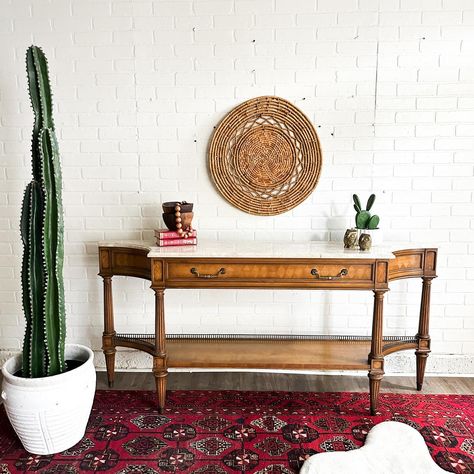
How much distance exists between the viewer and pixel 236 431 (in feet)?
9.04

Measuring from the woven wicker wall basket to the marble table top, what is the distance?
33 cm

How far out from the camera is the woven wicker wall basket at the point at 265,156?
330 centimetres

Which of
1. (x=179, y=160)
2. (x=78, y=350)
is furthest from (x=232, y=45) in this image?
(x=78, y=350)

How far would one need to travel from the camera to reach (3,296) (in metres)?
3.55

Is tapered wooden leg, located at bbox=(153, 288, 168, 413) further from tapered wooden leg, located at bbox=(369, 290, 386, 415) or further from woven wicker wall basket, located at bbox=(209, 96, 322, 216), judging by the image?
tapered wooden leg, located at bbox=(369, 290, 386, 415)

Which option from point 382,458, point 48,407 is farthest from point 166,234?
point 382,458

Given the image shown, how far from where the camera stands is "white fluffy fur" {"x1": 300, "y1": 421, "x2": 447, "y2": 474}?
7.83 feet

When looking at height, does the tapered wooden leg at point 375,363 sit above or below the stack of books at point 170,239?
below

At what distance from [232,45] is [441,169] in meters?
1.57

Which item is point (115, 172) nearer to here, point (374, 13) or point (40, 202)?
point (40, 202)

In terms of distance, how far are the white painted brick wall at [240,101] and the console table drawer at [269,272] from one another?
0.56 m

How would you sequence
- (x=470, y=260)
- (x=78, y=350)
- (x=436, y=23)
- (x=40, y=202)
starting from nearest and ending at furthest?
(x=40, y=202), (x=78, y=350), (x=436, y=23), (x=470, y=260)

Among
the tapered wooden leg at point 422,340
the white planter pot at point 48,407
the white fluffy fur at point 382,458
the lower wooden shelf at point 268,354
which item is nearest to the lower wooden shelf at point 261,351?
the lower wooden shelf at point 268,354

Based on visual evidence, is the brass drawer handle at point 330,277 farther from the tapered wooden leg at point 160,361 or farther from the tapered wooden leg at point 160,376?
the tapered wooden leg at point 160,376
